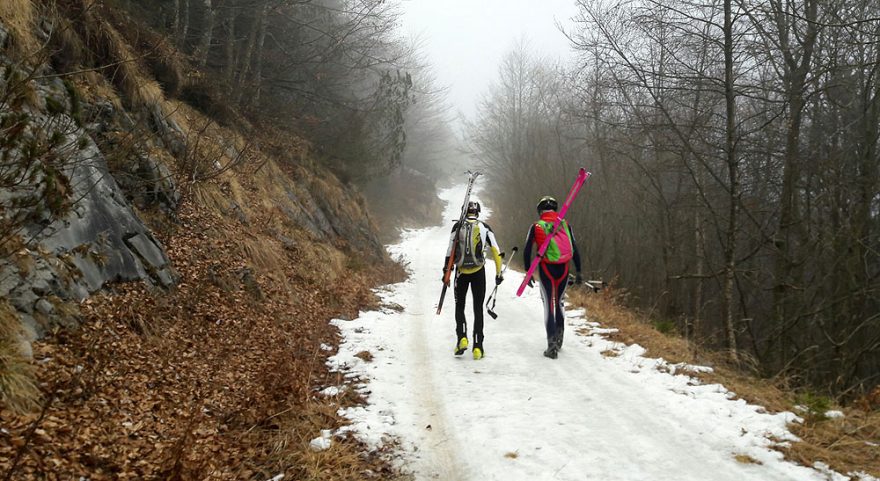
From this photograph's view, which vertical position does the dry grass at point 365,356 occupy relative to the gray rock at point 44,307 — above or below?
below

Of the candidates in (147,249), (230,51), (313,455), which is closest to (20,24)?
(147,249)

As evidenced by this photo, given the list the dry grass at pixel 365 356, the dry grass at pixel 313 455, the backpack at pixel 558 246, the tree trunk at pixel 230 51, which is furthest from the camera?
the tree trunk at pixel 230 51

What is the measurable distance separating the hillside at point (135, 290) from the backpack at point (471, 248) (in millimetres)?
2338

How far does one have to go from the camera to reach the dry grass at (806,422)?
12.6 feet

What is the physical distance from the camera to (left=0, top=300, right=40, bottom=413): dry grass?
3.38m

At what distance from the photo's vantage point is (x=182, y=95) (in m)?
10.6

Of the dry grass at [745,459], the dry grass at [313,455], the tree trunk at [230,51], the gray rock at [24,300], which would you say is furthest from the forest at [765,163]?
the tree trunk at [230,51]

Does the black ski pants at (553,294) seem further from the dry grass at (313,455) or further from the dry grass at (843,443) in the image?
the dry grass at (313,455)

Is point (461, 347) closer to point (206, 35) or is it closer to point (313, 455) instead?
point (313, 455)

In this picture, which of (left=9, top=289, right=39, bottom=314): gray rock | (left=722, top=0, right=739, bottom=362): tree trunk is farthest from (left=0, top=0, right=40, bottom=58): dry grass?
(left=722, top=0, right=739, bottom=362): tree trunk

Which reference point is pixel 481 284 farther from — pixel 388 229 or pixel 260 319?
pixel 388 229

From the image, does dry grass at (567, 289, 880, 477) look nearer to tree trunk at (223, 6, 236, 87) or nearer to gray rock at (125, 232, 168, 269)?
gray rock at (125, 232, 168, 269)

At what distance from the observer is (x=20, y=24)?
5.69m

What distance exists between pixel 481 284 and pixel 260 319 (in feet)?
10.5
